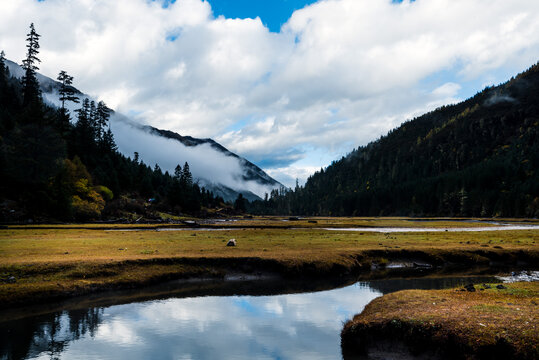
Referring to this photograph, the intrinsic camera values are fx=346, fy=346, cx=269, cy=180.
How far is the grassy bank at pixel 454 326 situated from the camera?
13.9 metres

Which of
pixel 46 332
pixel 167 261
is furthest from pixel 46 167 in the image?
pixel 46 332

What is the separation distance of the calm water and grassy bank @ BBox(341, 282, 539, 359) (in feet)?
6.81

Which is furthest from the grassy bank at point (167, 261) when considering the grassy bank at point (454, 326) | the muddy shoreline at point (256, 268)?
the grassy bank at point (454, 326)

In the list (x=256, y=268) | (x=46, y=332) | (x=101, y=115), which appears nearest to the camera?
(x=46, y=332)

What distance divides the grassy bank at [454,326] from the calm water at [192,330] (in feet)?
6.81

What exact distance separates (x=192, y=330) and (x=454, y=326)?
14.0 m

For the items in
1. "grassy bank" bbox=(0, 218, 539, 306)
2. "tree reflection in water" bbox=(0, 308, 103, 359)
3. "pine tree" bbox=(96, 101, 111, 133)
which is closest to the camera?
"tree reflection in water" bbox=(0, 308, 103, 359)

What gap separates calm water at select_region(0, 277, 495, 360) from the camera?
17.3 m

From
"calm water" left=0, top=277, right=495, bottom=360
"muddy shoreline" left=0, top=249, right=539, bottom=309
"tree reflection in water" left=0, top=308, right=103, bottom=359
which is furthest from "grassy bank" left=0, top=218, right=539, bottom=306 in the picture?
"calm water" left=0, top=277, right=495, bottom=360

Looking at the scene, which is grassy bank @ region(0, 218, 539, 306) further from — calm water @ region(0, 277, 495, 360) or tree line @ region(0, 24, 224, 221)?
tree line @ region(0, 24, 224, 221)

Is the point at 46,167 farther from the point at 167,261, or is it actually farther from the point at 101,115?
the point at 101,115

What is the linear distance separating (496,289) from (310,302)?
42.8 feet

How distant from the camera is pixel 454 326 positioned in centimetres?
1562

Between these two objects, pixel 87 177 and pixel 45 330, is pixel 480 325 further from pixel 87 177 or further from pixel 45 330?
pixel 87 177
